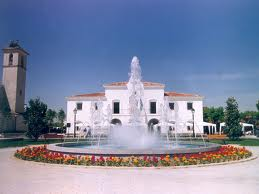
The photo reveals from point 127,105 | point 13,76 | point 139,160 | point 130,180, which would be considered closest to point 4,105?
point 13,76

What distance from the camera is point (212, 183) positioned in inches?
269

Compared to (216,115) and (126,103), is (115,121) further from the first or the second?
(216,115)

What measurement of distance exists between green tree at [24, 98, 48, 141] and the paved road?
17.9 metres

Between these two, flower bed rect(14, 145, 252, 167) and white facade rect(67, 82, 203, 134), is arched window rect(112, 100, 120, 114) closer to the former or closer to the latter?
white facade rect(67, 82, 203, 134)

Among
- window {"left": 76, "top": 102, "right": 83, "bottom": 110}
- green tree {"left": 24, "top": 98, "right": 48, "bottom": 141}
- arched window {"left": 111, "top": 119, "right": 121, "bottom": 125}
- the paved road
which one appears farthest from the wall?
the paved road

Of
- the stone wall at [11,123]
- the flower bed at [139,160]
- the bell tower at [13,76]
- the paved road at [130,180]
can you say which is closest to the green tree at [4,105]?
the bell tower at [13,76]

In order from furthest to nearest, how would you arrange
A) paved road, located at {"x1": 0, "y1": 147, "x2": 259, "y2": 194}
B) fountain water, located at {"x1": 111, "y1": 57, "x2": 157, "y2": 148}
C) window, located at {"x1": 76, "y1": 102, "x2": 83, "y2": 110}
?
window, located at {"x1": 76, "y1": 102, "x2": 83, "y2": 110}, fountain water, located at {"x1": 111, "y1": 57, "x2": 157, "y2": 148}, paved road, located at {"x1": 0, "y1": 147, "x2": 259, "y2": 194}

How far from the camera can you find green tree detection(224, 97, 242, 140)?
1124 inches

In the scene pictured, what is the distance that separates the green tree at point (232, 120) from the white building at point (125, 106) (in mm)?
9424

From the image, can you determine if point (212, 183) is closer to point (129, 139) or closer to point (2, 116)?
point (129, 139)

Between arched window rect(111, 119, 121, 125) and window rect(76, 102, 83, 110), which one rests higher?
window rect(76, 102, 83, 110)

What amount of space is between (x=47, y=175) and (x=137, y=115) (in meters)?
10.3

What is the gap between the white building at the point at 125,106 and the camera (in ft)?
130

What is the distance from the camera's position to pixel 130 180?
23.7 feet
